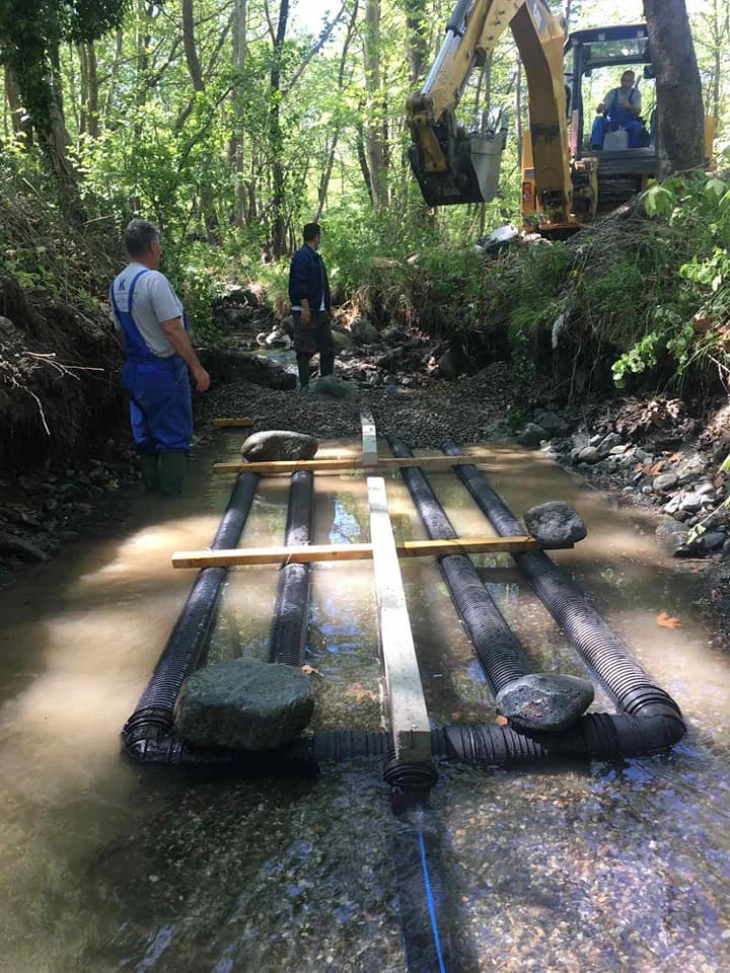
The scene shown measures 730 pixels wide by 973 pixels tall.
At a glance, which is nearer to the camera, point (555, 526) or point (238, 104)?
point (555, 526)

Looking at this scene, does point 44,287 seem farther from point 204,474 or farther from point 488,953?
point 488,953

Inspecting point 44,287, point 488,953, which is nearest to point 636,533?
point 488,953

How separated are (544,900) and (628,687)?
1.03 m

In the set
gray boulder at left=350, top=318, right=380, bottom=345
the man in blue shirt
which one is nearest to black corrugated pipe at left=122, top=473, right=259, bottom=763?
the man in blue shirt

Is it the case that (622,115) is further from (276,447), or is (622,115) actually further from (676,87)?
(276,447)

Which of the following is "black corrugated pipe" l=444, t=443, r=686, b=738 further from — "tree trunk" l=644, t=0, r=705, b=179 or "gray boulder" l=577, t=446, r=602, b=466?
"tree trunk" l=644, t=0, r=705, b=179

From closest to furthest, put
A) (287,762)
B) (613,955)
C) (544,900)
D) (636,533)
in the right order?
(613,955), (544,900), (287,762), (636,533)

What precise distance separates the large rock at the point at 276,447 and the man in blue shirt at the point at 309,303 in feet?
7.81

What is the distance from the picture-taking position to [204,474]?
626 centimetres

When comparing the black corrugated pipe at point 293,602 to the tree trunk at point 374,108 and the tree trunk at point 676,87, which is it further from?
the tree trunk at point 374,108

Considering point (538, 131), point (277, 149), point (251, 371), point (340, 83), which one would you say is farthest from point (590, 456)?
point (340, 83)

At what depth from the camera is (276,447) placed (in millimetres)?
6191

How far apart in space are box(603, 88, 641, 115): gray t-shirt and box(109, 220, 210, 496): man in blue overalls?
7.45 metres

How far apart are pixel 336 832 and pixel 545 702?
2.77 ft
